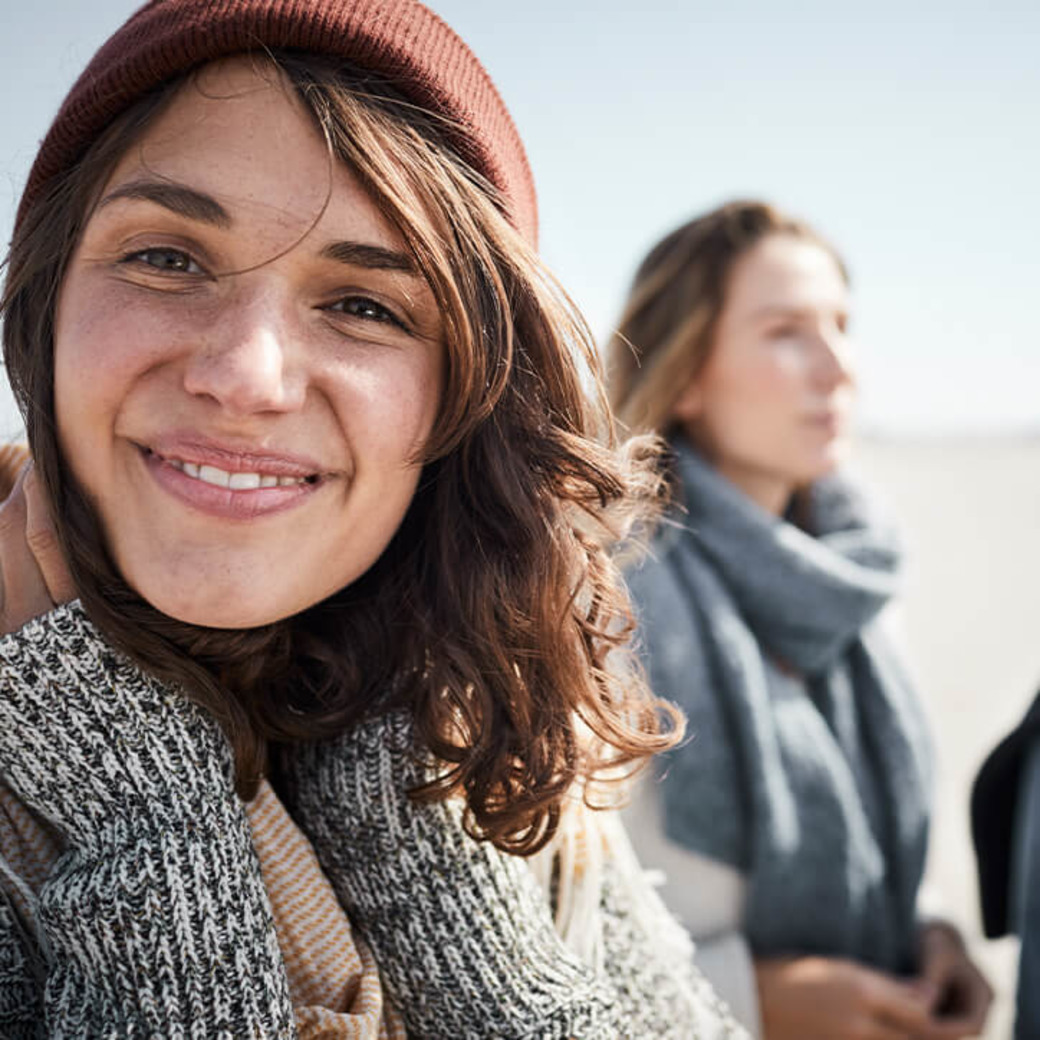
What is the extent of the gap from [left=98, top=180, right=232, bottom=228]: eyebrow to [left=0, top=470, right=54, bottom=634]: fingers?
0.48 meters

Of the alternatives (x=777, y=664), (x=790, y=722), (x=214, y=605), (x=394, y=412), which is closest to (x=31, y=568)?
(x=214, y=605)

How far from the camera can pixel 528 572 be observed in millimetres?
1469

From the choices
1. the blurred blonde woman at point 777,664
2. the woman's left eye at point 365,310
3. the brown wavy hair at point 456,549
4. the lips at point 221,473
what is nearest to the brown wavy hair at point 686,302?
the blurred blonde woman at point 777,664

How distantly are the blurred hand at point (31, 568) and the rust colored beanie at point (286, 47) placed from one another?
1.50 feet

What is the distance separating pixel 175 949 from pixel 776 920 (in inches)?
68.3

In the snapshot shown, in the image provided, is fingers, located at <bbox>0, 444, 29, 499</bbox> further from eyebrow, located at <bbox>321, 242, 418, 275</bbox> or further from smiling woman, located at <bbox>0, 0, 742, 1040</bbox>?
eyebrow, located at <bbox>321, 242, 418, 275</bbox>

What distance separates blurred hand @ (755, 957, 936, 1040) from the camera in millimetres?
2279

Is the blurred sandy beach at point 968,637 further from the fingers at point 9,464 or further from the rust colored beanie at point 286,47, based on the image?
the fingers at point 9,464

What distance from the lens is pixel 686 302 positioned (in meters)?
2.87

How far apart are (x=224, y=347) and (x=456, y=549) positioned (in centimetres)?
51

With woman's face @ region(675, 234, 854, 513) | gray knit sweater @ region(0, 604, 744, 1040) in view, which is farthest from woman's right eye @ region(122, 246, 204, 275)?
woman's face @ region(675, 234, 854, 513)

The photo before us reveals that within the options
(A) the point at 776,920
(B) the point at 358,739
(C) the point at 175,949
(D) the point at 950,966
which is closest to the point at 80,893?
(C) the point at 175,949

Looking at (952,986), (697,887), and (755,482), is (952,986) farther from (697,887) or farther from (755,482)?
(755,482)

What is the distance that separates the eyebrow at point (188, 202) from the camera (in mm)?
1155
